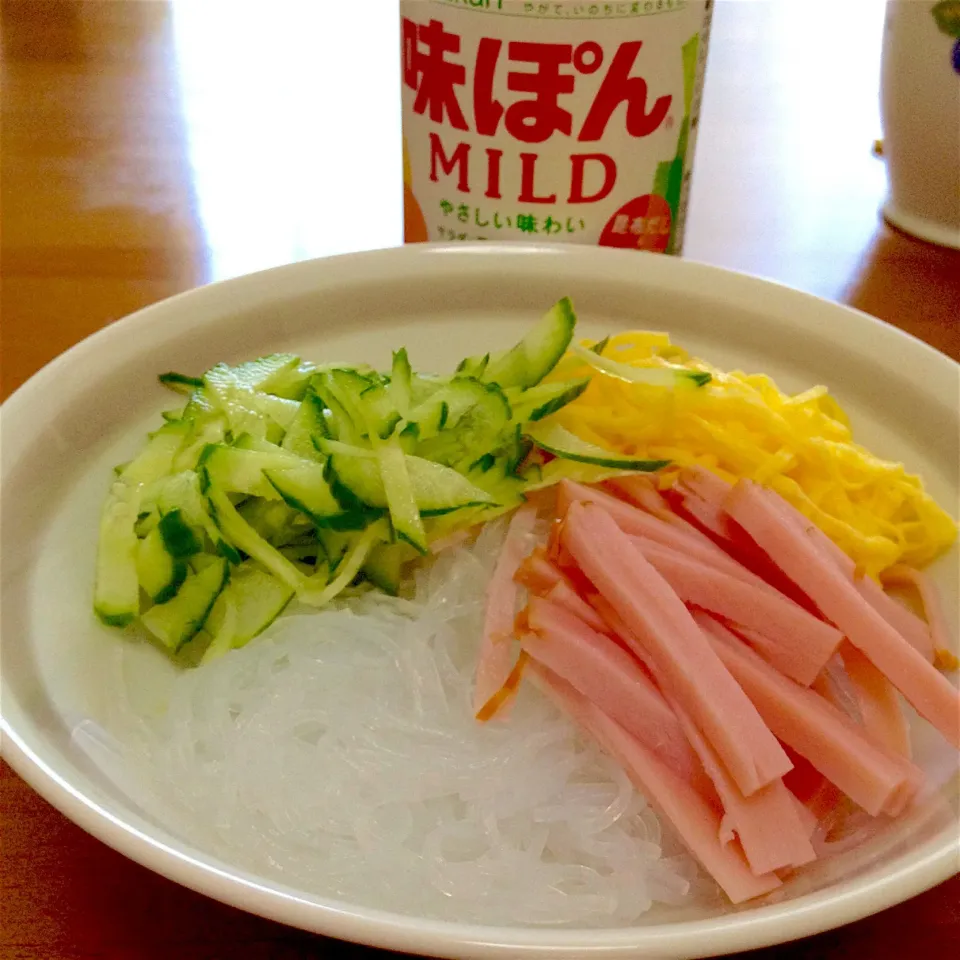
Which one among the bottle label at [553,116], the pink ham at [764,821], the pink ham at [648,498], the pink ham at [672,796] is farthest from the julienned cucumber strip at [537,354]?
the pink ham at [764,821]

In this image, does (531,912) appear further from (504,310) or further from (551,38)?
(551,38)

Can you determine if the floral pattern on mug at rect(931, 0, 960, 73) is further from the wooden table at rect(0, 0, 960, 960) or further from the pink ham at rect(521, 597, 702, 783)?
the pink ham at rect(521, 597, 702, 783)

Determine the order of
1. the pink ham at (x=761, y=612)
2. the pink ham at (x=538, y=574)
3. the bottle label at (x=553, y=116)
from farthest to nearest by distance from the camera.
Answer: the bottle label at (x=553, y=116)
the pink ham at (x=538, y=574)
the pink ham at (x=761, y=612)

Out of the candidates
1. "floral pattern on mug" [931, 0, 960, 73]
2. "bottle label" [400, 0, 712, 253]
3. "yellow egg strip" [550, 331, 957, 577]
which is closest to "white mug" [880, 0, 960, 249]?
"floral pattern on mug" [931, 0, 960, 73]

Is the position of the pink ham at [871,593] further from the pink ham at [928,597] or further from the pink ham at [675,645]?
the pink ham at [675,645]

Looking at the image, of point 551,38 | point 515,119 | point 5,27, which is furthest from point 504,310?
point 5,27

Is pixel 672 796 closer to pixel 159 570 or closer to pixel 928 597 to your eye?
pixel 928 597
